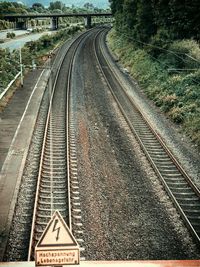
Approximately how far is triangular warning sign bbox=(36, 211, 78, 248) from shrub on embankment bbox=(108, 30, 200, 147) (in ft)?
41.1

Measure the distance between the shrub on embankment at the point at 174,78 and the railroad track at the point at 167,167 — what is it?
1.77 meters

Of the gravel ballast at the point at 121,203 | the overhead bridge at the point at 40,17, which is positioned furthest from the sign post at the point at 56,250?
the overhead bridge at the point at 40,17

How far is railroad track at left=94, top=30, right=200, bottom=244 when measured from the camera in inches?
465

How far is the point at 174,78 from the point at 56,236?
21.5m

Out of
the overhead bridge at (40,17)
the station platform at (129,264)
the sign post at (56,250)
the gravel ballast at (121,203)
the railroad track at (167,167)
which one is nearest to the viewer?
the sign post at (56,250)

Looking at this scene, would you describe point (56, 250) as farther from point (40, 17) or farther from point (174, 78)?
point (40, 17)

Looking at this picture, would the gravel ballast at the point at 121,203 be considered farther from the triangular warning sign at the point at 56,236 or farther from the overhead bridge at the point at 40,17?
the overhead bridge at the point at 40,17

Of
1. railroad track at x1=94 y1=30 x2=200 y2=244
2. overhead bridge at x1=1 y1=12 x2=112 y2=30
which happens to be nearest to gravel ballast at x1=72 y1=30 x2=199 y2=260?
railroad track at x1=94 y1=30 x2=200 y2=244

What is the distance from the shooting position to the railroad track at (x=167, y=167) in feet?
38.8

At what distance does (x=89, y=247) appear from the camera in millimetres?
10078

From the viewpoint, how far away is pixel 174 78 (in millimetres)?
26000

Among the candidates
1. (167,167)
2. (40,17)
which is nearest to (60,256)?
(167,167)

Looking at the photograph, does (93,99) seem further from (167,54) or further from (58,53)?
(58,53)

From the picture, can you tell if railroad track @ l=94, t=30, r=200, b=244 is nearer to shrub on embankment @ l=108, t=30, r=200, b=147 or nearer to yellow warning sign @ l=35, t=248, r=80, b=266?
shrub on embankment @ l=108, t=30, r=200, b=147
